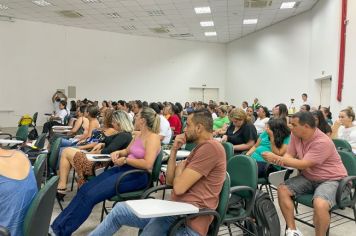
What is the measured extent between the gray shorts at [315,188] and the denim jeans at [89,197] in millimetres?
1387

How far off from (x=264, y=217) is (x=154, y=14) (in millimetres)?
9723

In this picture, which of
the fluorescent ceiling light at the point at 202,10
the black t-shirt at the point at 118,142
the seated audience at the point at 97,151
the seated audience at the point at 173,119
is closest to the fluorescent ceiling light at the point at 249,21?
the fluorescent ceiling light at the point at 202,10

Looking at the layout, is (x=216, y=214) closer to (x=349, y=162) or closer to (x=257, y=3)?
(x=349, y=162)

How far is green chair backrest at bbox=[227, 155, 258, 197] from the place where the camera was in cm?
256

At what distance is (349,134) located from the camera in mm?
4527

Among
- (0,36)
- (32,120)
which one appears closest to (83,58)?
(0,36)

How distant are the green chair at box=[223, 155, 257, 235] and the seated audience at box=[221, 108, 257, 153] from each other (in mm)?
1440

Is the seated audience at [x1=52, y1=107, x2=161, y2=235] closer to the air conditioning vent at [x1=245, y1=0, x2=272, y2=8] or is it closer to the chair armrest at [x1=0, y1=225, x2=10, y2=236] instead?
the chair armrest at [x1=0, y1=225, x2=10, y2=236]

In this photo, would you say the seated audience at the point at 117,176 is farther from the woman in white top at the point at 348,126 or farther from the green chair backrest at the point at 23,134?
the green chair backrest at the point at 23,134

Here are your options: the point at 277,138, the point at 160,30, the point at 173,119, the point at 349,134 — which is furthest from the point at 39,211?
the point at 160,30

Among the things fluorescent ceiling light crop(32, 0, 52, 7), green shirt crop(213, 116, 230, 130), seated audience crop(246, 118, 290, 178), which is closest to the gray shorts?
seated audience crop(246, 118, 290, 178)

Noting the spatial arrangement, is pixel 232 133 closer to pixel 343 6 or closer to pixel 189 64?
pixel 343 6

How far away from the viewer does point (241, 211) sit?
99.7 inches

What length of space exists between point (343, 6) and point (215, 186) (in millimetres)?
7598
